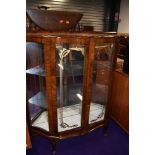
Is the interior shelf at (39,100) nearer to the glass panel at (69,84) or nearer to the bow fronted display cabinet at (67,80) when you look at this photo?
the bow fronted display cabinet at (67,80)

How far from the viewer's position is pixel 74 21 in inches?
55.7

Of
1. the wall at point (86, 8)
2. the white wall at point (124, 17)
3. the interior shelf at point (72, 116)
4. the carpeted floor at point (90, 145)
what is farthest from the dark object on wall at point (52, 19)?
the white wall at point (124, 17)

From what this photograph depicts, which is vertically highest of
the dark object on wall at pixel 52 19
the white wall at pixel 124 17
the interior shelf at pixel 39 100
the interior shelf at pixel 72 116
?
the white wall at pixel 124 17

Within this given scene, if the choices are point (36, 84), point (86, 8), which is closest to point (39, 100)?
point (36, 84)

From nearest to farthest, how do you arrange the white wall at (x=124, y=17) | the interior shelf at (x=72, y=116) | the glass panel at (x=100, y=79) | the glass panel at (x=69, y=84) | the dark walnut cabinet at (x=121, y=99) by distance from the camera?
the glass panel at (x=69, y=84) → the glass panel at (x=100, y=79) → the interior shelf at (x=72, y=116) → the dark walnut cabinet at (x=121, y=99) → the white wall at (x=124, y=17)

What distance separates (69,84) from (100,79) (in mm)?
319

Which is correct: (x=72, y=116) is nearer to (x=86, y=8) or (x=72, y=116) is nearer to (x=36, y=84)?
(x=36, y=84)

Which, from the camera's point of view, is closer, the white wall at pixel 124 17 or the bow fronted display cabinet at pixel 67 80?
the bow fronted display cabinet at pixel 67 80

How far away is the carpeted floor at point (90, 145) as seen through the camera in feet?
5.44

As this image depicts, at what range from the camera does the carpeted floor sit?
1658 mm

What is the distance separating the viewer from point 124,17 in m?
3.86

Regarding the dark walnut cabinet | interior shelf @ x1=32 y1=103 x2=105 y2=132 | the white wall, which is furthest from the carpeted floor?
the white wall
